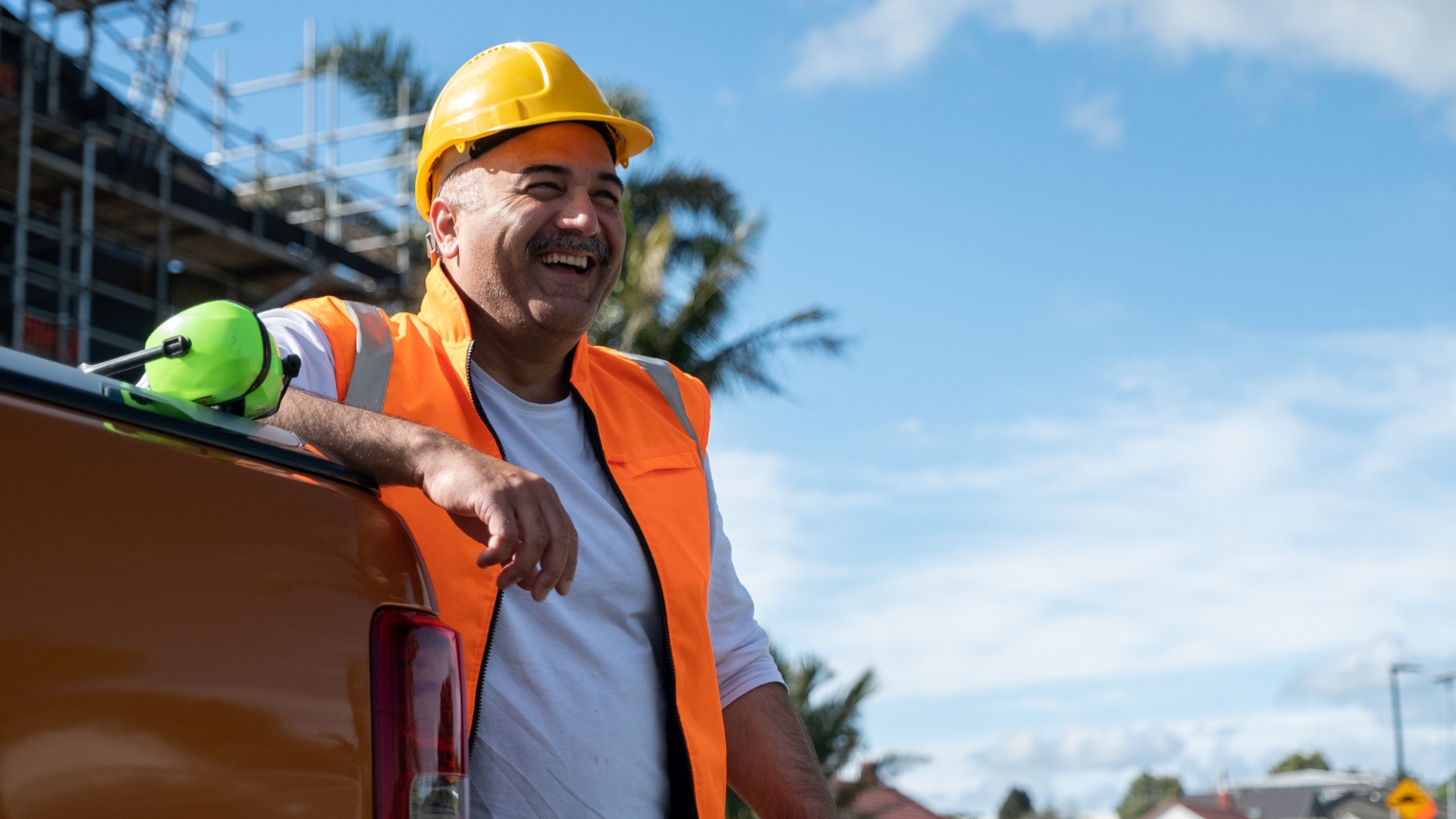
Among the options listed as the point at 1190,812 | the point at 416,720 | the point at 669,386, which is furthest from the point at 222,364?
the point at 1190,812

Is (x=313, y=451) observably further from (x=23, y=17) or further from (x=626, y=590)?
(x=23, y=17)

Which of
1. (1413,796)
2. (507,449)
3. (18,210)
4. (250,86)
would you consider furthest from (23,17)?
(1413,796)

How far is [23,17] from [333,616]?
13.2 meters

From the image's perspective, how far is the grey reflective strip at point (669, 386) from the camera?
2680 millimetres

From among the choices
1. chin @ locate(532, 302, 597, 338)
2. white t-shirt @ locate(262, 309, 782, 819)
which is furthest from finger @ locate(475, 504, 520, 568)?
chin @ locate(532, 302, 597, 338)

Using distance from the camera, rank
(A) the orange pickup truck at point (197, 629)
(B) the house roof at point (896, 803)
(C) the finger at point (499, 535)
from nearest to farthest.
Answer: (A) the orange pickup truck at point (197, 629), (C) the finger at point (499, 535), (B) the house roof at point (896, 803)

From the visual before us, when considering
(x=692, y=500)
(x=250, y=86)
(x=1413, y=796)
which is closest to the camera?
(x=692, y=500)

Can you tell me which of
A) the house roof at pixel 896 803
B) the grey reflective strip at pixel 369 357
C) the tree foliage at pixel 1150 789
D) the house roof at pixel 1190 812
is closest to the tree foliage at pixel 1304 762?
the tree foliage at pixel 1150 789

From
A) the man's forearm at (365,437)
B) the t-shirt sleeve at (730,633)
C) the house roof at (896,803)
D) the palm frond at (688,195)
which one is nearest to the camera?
the man's forearm at (365,437)

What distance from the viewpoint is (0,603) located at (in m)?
1.11

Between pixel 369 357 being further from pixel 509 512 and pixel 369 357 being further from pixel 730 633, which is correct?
pixel 730 633

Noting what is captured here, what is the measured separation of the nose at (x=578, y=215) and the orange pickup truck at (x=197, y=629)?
36.5 inches

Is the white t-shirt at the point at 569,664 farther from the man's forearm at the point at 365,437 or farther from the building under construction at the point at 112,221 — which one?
the building under construction at the point at 112,221

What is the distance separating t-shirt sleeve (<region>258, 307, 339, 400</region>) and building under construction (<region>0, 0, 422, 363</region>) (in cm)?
1083
